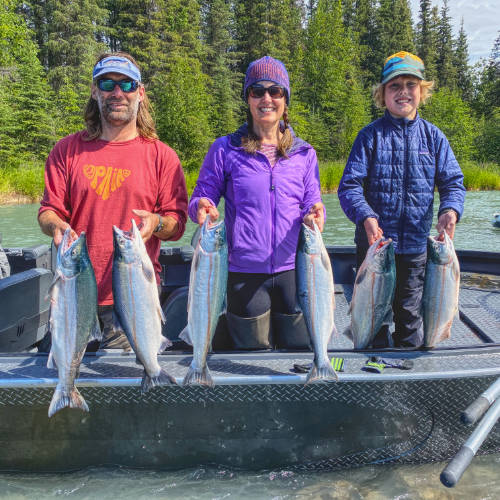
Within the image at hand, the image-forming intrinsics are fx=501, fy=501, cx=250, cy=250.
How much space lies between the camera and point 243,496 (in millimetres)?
3125

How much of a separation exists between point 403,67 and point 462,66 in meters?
71.6

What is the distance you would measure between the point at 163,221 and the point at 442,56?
70.8m

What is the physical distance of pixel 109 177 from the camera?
2.90 meters

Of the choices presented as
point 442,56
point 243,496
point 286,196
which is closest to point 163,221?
point 286,196

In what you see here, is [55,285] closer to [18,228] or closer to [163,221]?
[163,221]

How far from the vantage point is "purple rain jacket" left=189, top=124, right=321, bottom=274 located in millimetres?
2992

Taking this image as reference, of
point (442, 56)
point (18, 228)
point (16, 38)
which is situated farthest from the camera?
point (442, 56)

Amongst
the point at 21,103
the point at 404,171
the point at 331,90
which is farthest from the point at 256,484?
the point at 331,90

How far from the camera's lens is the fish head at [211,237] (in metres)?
2.43

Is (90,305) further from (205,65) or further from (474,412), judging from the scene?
(205,65)

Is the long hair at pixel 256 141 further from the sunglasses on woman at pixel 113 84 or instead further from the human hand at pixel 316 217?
the sunglasses on woman at pixel 113 84

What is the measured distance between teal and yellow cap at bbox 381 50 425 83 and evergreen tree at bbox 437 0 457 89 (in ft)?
219

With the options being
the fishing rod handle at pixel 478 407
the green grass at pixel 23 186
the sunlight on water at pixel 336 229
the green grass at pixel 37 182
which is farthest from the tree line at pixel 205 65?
the fishing rod handle at pixel 478 407

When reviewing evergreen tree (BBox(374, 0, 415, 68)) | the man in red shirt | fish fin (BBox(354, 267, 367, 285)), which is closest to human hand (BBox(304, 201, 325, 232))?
fish fin (BBox(354, 267, 367, 285))
